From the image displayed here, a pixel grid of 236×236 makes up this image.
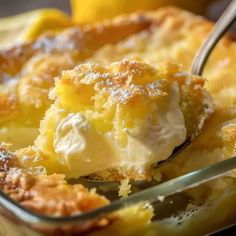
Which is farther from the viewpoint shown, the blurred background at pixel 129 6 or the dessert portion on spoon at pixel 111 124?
the blurred background at pixel 129 6

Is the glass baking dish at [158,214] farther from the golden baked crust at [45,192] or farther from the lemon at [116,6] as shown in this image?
the lemon at [116,6]

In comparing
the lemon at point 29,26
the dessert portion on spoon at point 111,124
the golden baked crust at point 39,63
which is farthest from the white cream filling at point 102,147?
the lemon at point 29,26

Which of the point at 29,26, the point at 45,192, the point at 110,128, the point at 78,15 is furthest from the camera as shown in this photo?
the point at 78,15

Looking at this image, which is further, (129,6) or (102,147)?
(129,6)

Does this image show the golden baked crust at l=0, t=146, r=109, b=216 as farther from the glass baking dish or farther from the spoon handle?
the spoon handle

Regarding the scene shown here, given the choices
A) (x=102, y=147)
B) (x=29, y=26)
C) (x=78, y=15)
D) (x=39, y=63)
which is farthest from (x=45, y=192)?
(x=78, y=15)

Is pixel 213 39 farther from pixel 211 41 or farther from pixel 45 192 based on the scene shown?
pixel 45 192

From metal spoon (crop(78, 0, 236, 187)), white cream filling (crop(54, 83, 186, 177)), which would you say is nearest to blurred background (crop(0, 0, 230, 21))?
metal spoon (crop(78, 0, 236, 187))

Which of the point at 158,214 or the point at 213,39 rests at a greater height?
the point at 213,39
